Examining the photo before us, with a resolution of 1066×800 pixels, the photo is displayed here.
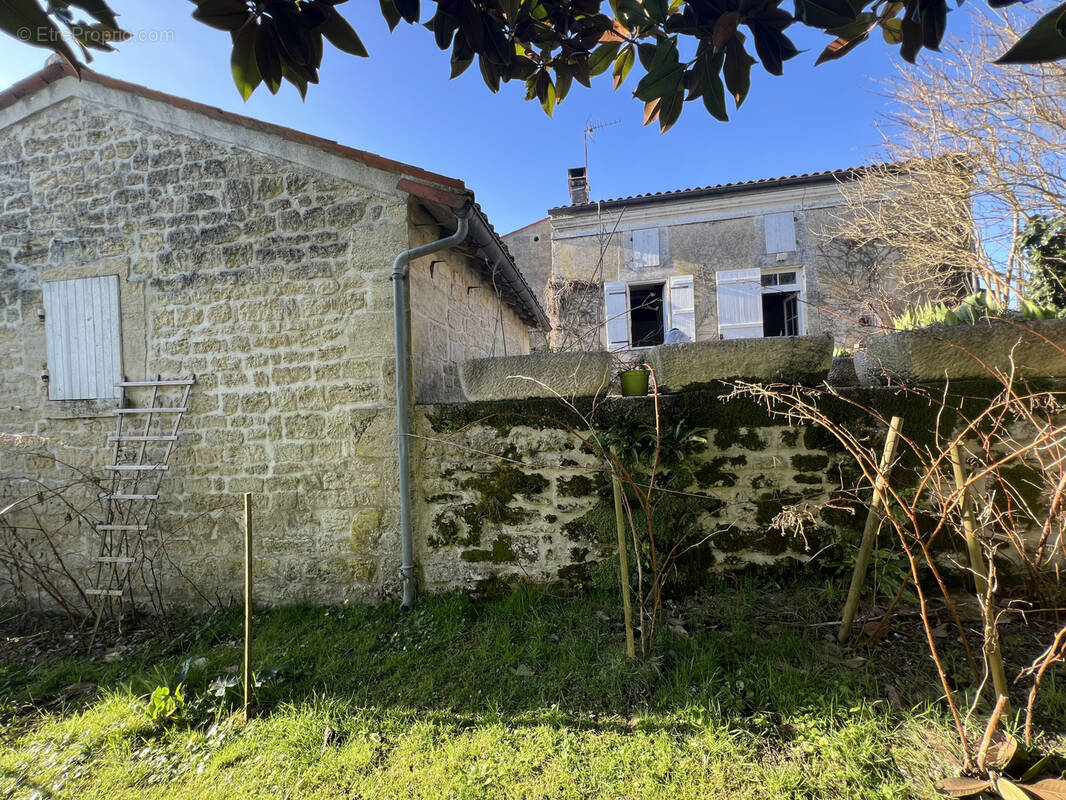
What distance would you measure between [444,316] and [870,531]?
11.6 feet

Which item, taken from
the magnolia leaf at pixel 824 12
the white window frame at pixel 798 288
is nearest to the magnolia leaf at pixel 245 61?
the magnolia leaf at pixel 824 12

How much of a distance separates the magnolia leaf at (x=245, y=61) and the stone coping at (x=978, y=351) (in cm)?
342

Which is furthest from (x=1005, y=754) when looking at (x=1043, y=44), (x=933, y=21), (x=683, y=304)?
(x=683, y=304)

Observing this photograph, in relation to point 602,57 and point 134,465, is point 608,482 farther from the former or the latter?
point 134,465

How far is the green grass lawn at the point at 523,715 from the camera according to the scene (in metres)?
1.95

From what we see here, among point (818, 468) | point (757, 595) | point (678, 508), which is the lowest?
point (757, 595)

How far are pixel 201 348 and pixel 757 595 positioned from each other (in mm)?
4557

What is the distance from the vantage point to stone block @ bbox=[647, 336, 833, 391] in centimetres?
295

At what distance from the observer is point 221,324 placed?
12.5 ft

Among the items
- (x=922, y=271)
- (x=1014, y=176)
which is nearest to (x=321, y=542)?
(x=1014, y=176)

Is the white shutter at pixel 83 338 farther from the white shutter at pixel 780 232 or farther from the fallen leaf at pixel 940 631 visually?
the white shutter at pixel 780 232

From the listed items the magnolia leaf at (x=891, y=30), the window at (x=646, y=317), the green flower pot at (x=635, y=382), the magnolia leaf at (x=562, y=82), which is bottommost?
the green flower pot at (x=635, y=382)

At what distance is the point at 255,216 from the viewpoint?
12.5 feet

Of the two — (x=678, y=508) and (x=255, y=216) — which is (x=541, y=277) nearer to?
(x=255, y=216)
